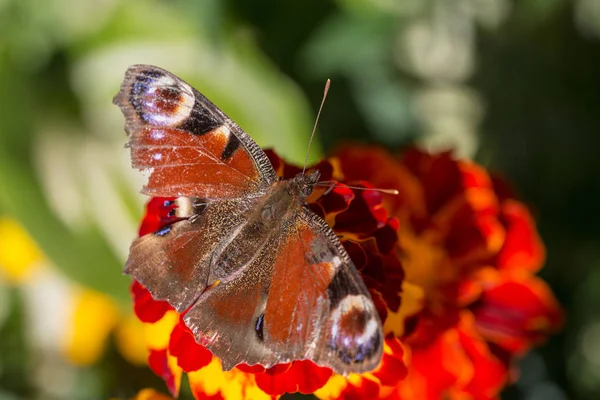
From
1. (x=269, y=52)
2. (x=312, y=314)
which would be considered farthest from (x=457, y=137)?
(x=312, y=314)

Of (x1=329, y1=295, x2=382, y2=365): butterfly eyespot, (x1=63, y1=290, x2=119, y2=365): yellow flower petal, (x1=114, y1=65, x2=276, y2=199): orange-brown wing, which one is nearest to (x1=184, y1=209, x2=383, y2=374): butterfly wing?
(x1=329, y1=295, x2=382, y2=365): butterfly eyespot

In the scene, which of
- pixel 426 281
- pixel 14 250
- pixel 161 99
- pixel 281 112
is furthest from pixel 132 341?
pixel 161 99

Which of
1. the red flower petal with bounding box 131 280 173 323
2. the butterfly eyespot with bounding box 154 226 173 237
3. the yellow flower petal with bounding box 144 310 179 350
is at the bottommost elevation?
the yellow flower petal with bounding box 144 310 179 350

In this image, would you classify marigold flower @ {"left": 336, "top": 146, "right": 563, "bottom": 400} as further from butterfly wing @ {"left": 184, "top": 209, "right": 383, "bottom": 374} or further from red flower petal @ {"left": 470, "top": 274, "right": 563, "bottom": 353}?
butterfly wing @ {"left": 184, "top": 209, "right": 383, "bottom": 374}

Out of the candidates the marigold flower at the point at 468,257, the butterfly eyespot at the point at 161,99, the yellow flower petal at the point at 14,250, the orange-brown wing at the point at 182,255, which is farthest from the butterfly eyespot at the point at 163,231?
the yellow flower petal at the point at 14,250

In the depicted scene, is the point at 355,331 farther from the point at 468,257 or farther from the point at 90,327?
the point at 90,327

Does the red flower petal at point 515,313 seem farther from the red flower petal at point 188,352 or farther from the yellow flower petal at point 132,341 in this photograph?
the yellow flower petal at point 132,341
